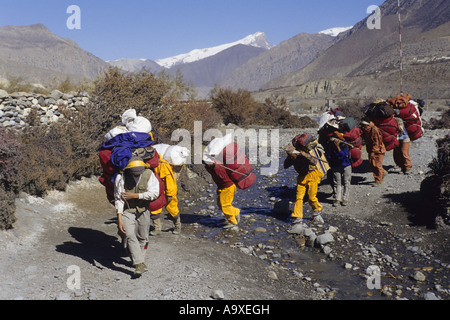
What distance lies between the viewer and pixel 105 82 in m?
11.6

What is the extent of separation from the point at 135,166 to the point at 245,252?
2541mm

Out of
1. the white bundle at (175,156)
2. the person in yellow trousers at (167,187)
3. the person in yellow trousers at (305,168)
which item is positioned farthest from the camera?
the person in yellow trousers at (305,168)

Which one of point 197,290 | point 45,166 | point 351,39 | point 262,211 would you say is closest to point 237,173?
point 262,211

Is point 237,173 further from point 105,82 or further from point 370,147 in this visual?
point 105,82

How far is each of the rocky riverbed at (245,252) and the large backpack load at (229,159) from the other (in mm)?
1080

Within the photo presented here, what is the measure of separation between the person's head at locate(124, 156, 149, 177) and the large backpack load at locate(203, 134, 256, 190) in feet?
7.07

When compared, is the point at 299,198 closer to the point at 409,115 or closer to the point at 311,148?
the point at 311,148

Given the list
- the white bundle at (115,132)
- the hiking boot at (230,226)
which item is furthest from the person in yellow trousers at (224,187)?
the white bundle at (115,132)

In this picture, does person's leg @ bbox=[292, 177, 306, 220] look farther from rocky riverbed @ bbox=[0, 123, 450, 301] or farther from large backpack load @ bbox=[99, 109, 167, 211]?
large backpack load @ bbox=[99, 109, 167, 211]

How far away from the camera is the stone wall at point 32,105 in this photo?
10.1 m

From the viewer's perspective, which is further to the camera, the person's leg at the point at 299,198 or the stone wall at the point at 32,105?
the stone wall at the point at 32,105

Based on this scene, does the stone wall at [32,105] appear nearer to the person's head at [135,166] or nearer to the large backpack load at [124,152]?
the large backpack load at [124,152]

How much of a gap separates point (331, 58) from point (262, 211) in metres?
162

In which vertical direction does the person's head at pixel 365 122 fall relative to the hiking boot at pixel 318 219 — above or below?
above
